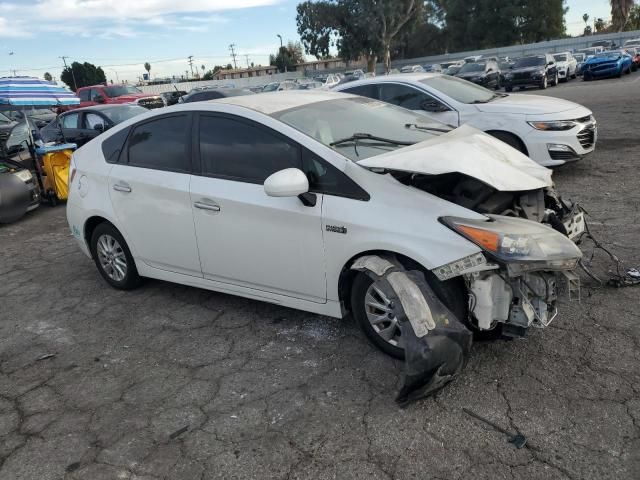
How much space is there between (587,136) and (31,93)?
8.52 meters

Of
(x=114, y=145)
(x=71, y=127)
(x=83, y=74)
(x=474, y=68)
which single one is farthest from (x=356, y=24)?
(x=114, y=145)

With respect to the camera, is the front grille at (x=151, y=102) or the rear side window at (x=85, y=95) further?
the rear side window at (x=85, y=95)

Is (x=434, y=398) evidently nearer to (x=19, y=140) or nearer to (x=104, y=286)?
(x=104, y=286)

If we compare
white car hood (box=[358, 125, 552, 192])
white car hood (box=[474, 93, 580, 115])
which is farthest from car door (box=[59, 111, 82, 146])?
white car hood (box=[358, 125, 552, 192])

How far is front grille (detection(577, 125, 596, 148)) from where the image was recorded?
7.17m

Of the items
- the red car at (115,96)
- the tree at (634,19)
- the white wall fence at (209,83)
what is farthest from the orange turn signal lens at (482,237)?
the tree at (634,19)

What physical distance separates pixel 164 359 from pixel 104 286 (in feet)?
6.02

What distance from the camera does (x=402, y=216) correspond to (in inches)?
125

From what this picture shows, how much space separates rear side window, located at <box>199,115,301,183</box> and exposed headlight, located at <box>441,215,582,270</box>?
1.23 meters

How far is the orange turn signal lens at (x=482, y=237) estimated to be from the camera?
Result: 2.92m

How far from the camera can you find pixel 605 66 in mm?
27562

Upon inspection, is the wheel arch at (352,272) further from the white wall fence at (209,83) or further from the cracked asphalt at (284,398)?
the white wall fence at (209,83)

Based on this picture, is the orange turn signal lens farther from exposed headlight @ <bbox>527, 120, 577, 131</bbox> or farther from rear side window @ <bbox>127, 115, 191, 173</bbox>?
exposed headlight @ <bbox>527, 120, 577, 131</bbox>

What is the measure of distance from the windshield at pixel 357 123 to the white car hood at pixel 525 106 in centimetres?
316
